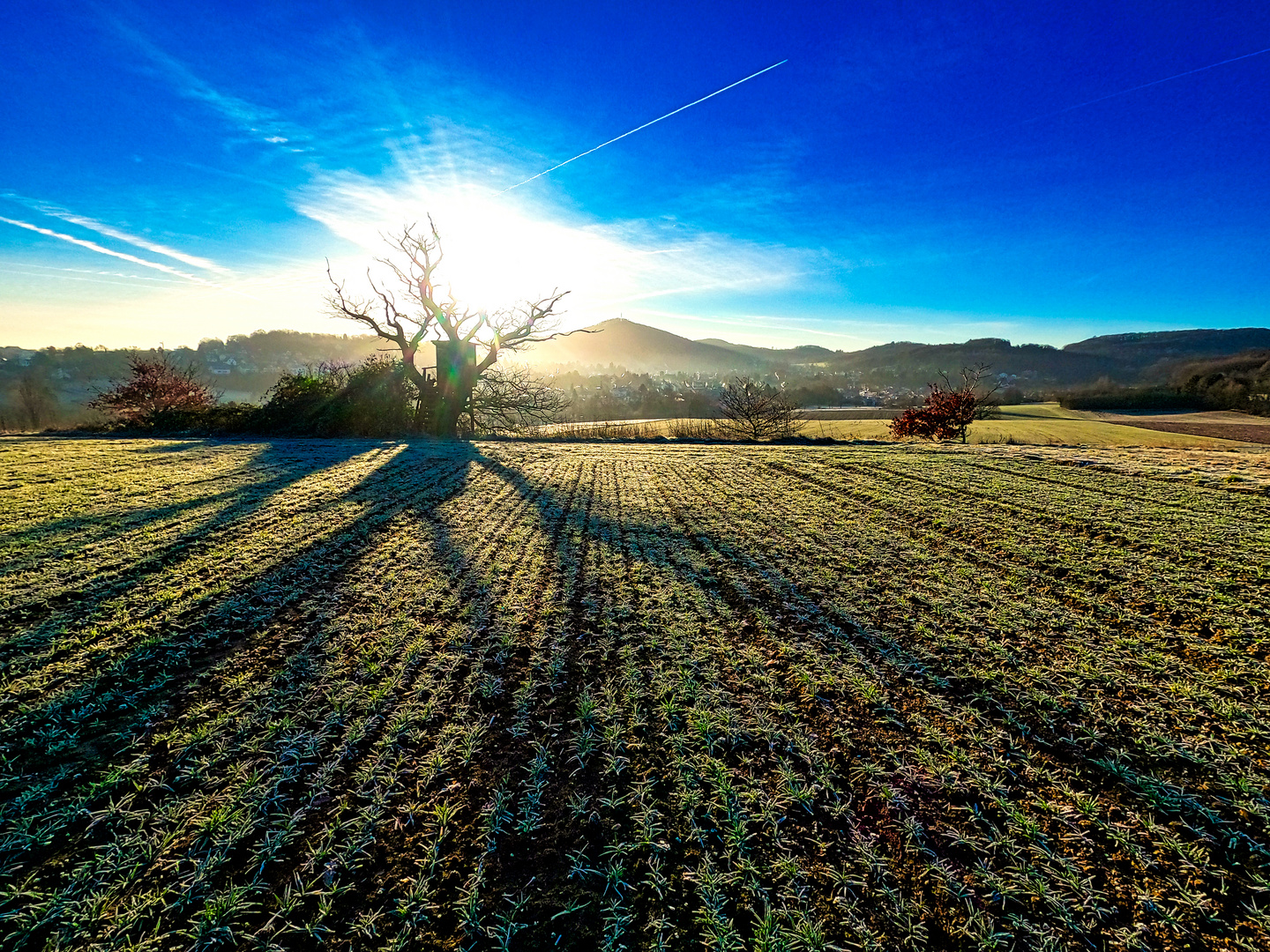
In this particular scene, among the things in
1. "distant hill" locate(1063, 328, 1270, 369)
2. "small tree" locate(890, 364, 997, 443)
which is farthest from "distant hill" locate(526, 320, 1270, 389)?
"small tree" locate(890, 364, 997, 443)

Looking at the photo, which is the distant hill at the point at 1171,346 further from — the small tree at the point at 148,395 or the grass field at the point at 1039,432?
the small tree at the point at 148,395

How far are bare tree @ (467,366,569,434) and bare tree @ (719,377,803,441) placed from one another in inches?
427

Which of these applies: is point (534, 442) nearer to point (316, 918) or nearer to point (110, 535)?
point (110, 535)

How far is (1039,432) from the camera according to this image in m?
37.7

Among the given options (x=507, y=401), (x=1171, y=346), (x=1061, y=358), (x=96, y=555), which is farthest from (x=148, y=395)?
(x=1171, y=346)

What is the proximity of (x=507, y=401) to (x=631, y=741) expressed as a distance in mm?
27684

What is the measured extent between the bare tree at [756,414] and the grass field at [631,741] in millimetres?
22704

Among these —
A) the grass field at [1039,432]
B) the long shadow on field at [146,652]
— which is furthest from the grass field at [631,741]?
the grass field at [1039,432]

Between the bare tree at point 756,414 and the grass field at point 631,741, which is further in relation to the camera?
the bare tree at point 756,414

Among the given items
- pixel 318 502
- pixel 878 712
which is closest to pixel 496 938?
pixel 878 712

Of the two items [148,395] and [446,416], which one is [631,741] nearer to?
[446,416]

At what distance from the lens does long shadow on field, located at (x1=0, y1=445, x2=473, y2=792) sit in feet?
12.4

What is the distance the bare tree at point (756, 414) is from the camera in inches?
1227

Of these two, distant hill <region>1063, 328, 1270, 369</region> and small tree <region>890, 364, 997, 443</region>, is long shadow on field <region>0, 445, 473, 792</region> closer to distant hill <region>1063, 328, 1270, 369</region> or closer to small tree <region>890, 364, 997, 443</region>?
small tree <region>890, 364, 997, 443</region>
